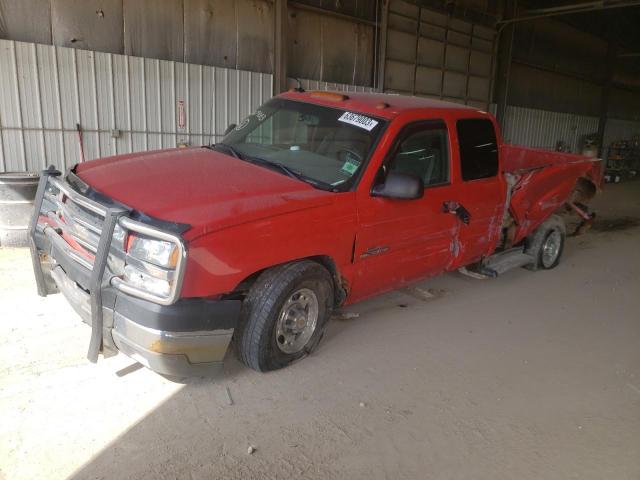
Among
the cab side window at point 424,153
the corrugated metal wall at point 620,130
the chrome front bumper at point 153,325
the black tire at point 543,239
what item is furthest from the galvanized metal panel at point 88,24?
the corrugated metal wall at point 620,130

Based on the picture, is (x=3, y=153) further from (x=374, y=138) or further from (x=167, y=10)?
(x=374, y=138)

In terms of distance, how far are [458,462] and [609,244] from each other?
696 centimetres

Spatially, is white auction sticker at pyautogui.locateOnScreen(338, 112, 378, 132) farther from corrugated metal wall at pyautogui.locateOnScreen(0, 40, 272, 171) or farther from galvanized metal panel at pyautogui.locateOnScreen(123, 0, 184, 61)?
galvanized metal panel at pyautogui.locateOnScreen(123, 0, 184, 61)

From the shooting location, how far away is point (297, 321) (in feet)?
11.5

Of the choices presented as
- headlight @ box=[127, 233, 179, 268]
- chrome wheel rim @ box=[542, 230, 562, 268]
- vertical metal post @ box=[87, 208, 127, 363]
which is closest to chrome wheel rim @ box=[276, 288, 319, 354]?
headlight @ box=[127, 233, 179, 268]

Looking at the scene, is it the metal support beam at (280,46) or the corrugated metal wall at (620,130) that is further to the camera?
the corrugated metal wall at (620,130)

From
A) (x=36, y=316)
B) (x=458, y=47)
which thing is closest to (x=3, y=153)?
(x=36, y=316)

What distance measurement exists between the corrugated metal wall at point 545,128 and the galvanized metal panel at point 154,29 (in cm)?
1090

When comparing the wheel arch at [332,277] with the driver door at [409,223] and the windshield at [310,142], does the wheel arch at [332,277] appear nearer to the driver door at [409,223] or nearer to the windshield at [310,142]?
the driver door at [409,223]

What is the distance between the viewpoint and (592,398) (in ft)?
11.5

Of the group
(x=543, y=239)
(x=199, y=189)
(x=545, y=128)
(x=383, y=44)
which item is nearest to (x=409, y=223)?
(x=199, y=189)

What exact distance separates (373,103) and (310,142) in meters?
0.65

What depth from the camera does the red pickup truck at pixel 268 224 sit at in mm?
2766

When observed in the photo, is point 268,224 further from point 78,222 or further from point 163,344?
point 78,222
